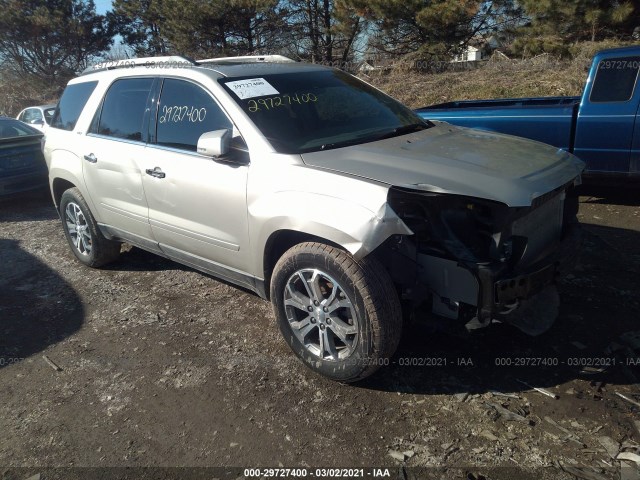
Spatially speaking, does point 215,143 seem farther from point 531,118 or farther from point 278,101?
point 531,118

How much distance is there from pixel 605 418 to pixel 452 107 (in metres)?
5.50

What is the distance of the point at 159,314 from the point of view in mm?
4363

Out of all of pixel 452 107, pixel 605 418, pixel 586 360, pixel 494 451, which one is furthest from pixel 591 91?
pixel 494 451

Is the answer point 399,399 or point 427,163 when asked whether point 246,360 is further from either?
point 427,163

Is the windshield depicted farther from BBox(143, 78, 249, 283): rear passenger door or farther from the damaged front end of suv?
the damaged front end of suv

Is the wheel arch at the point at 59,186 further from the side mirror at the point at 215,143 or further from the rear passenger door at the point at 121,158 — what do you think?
the side mirror at the point at 215,143

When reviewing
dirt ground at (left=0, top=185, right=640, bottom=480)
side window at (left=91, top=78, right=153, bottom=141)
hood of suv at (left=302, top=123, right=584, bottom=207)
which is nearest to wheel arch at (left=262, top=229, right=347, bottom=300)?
hood of suv at (left=302, top=123, right=584, bottom=207)

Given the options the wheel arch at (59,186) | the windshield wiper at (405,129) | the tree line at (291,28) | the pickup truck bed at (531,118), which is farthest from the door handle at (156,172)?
the tree line at (291,28)

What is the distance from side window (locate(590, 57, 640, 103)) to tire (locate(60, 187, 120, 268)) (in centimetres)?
Result: 561

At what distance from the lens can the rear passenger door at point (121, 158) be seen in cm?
425

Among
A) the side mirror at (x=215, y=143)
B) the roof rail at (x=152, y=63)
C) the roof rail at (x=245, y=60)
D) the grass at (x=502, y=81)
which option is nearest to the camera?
the side mirror at (x=215, y=143)

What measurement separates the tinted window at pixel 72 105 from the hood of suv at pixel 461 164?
2933 millimetres

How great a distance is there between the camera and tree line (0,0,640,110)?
1334 centimetres

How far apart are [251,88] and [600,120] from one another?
4327 mm
